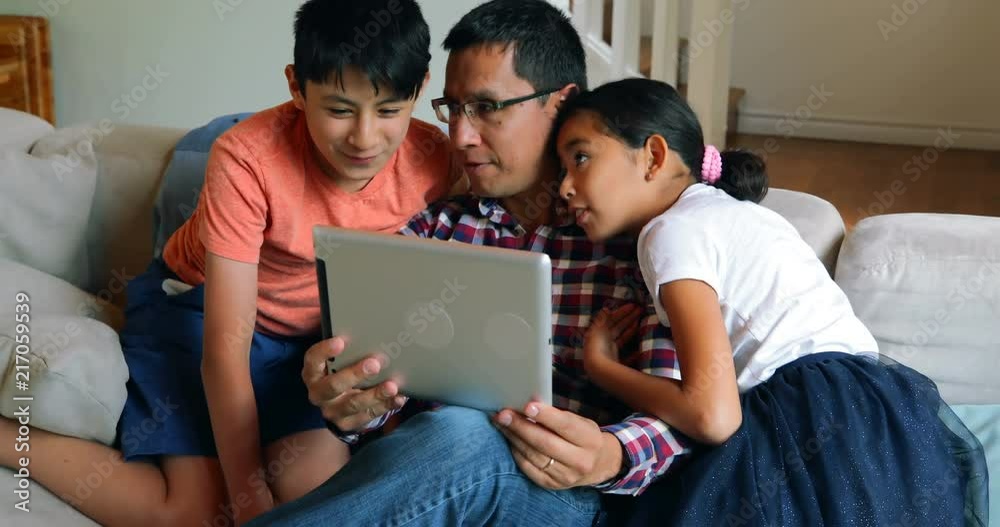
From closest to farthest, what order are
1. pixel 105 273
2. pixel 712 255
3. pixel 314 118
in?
pixel 712 255 → pixel 314 118 → pixel 105 273

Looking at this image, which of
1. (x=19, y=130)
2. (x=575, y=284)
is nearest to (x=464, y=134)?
(x=575, y=284)

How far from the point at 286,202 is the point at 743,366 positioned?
676 mm

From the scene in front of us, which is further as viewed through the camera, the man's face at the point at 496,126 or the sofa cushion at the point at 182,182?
the sofa cushion at the point at 182,182

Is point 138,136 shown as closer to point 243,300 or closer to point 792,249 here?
point 243,300

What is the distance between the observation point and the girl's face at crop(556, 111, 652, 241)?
137 centimetres

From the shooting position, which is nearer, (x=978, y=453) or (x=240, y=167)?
(x=978, y=453)

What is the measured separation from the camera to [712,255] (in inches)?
50.0

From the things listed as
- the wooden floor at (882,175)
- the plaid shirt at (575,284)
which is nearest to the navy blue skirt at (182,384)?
the plaid shirt at (575,284)

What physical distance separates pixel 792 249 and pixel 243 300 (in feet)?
2.47

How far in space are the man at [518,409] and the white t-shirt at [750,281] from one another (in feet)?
0.32

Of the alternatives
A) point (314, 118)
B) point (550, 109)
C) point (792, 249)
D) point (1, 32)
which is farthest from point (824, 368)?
point (1, 32)

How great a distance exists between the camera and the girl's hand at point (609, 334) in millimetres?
1314

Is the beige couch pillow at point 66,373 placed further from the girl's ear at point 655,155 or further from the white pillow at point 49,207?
the girl's ear at point 655,155

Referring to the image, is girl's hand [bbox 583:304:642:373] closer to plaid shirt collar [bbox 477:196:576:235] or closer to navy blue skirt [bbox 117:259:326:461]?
plaid shirt collar [bbox 477:196:576:235]
